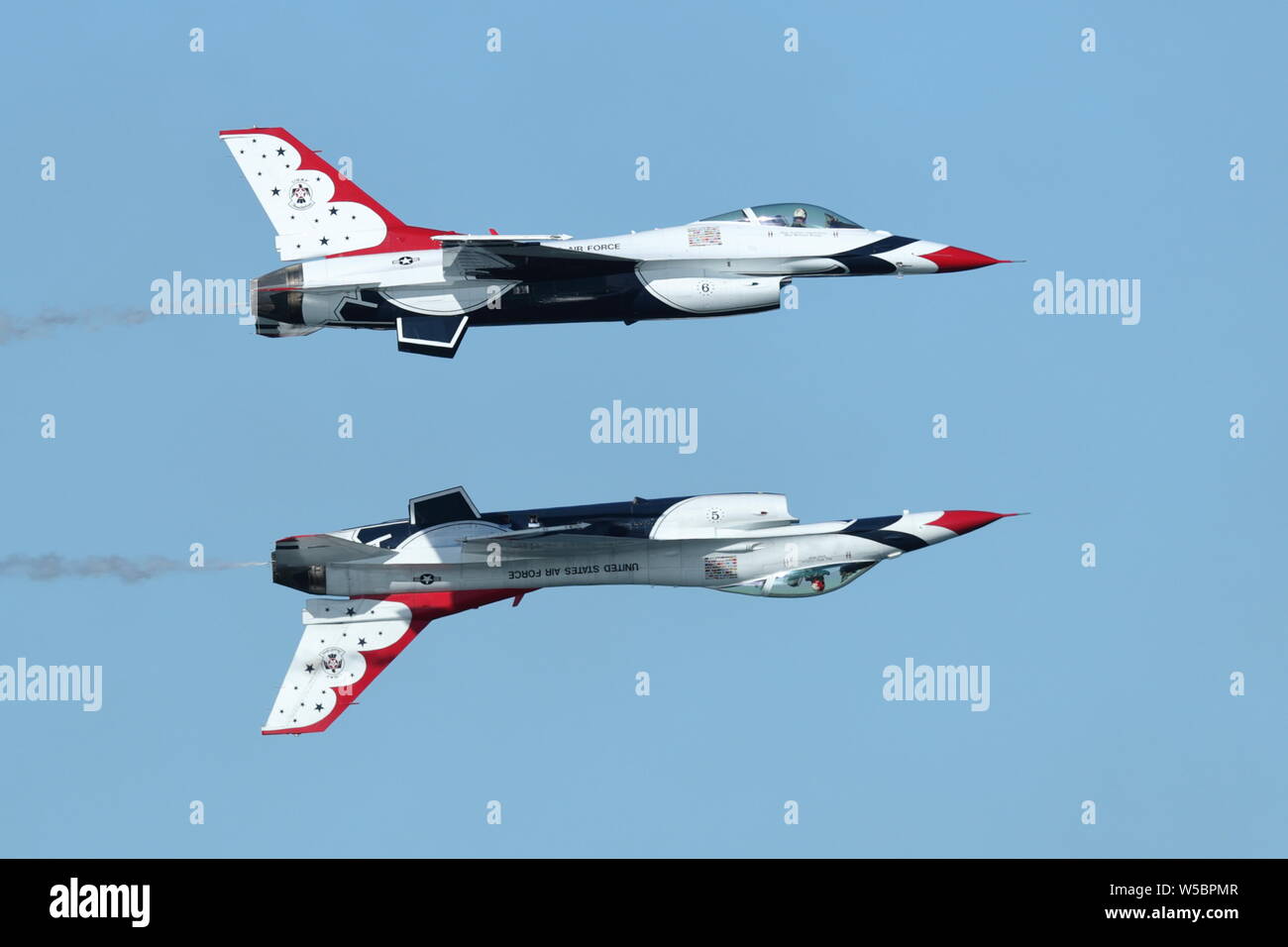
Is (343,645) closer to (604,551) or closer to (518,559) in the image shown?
(518,559)

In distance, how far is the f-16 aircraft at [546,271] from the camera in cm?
3788

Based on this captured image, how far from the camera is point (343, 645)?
38969 mm

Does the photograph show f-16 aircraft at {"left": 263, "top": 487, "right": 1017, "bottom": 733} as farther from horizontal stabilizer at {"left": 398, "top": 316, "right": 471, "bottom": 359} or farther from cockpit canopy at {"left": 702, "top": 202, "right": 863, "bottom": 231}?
cockpit canopy at {"left": 702, "top": 202, "right": 863, "bottom": 231}

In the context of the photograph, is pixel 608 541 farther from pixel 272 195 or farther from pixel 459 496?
pixel 272 195

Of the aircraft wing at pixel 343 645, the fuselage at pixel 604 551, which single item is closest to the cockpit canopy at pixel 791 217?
the fuselage at pixel 604 551

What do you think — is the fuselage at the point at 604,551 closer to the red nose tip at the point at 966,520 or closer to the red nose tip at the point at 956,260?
the red nose tip at the point at 966,520

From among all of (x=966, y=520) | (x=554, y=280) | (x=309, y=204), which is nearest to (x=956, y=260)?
(x=966, y=520)

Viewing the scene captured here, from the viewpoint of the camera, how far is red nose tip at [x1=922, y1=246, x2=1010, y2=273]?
3897cm

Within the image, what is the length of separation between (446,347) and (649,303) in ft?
11.3

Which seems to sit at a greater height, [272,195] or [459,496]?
[272,195]

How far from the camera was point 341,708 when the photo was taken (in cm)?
3897

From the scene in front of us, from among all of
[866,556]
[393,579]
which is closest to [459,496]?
[393,579]

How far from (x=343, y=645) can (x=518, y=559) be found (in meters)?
3.39
